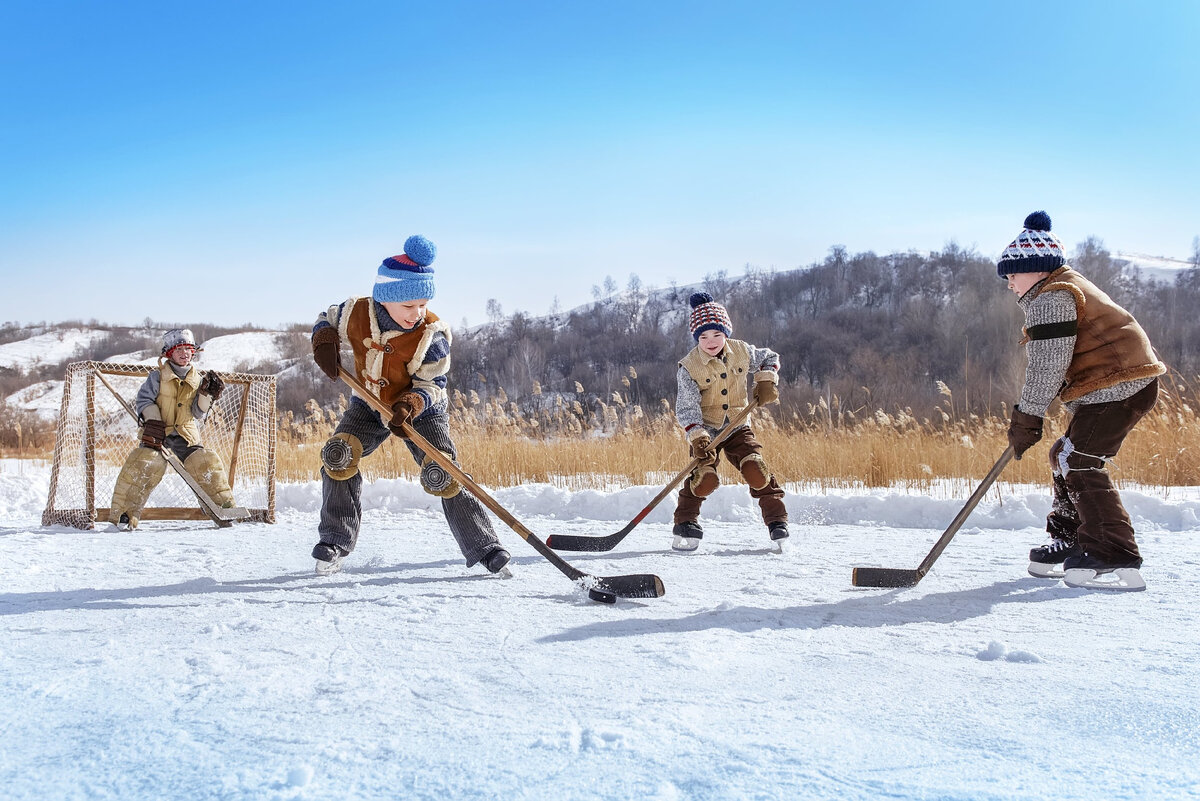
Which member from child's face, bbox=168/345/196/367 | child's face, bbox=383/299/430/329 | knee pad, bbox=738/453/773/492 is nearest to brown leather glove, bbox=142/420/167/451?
Result: child's face, bbox=168/345/196/367

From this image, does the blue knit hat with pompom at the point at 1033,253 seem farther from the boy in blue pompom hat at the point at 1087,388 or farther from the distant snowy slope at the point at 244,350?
the distant snowy slope at the point at 244,350

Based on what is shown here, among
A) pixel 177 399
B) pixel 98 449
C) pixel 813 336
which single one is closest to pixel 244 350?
pixel 813 336

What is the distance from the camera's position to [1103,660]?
204cm

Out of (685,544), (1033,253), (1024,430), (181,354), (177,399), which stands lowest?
(685,544)

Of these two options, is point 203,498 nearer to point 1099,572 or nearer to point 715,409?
point 715,409

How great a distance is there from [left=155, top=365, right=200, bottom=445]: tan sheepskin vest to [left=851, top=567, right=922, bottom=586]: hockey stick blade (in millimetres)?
4287

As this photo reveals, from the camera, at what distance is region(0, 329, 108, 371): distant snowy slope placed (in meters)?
56.4

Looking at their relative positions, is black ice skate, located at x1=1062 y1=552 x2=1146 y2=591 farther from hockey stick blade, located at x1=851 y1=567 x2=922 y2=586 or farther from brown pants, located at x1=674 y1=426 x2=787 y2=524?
brown pants, located at x1=674 y1=426 x2=787 y2=524

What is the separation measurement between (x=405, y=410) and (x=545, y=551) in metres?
0.77

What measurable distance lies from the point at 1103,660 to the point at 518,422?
258 inches

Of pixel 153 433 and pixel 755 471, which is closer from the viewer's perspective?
pixel 755 471

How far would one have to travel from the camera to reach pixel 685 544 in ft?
13.2

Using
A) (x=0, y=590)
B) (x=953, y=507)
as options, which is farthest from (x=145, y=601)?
(x=953, y=507)

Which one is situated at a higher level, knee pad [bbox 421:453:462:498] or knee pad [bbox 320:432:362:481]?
knee pad [bbox 320:432:362:481]
